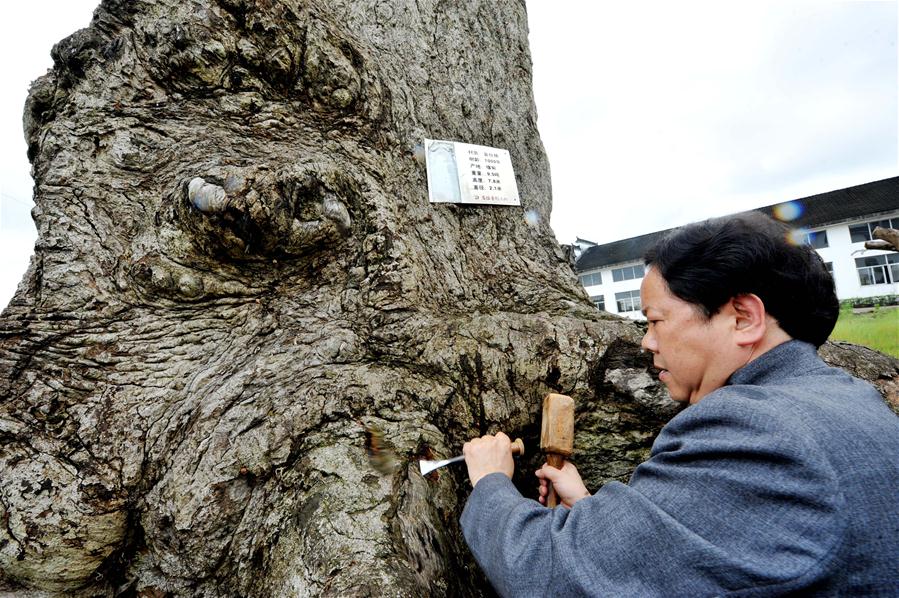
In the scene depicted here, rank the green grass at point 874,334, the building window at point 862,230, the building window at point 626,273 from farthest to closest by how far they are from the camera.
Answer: the building window at point 626,273
the building window at point 862,230
the green grass at point 874,334

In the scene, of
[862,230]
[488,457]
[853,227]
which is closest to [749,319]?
[488,457]

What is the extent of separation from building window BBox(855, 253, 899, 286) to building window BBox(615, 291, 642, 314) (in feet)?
36.5

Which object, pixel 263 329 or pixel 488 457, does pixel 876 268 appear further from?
pixel 263 329

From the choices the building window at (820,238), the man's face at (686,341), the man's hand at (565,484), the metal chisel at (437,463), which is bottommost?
the man's hand at (565,484)

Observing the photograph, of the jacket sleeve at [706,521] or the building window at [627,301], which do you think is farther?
the building window at [627,301]

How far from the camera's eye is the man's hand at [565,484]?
193 cm

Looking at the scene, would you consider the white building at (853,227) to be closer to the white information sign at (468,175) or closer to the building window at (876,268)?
the building window at (876,268)

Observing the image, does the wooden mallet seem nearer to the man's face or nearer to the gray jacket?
the man's face

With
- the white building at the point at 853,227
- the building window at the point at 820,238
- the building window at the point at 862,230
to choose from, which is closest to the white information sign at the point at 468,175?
the white building at the point at 853,227

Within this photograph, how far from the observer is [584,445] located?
2.32m

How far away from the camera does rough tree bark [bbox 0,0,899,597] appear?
1891 millimetres

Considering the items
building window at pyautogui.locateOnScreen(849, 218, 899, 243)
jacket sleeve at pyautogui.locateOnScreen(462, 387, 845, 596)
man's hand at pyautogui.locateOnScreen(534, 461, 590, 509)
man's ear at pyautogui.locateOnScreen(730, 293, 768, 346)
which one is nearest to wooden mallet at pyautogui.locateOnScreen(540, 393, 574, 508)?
man's hand at pyautogui.locateOnScreen(534, 461, 590, 509)

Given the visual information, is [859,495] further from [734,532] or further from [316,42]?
[316,42]

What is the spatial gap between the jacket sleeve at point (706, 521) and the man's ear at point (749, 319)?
0.95 ft
